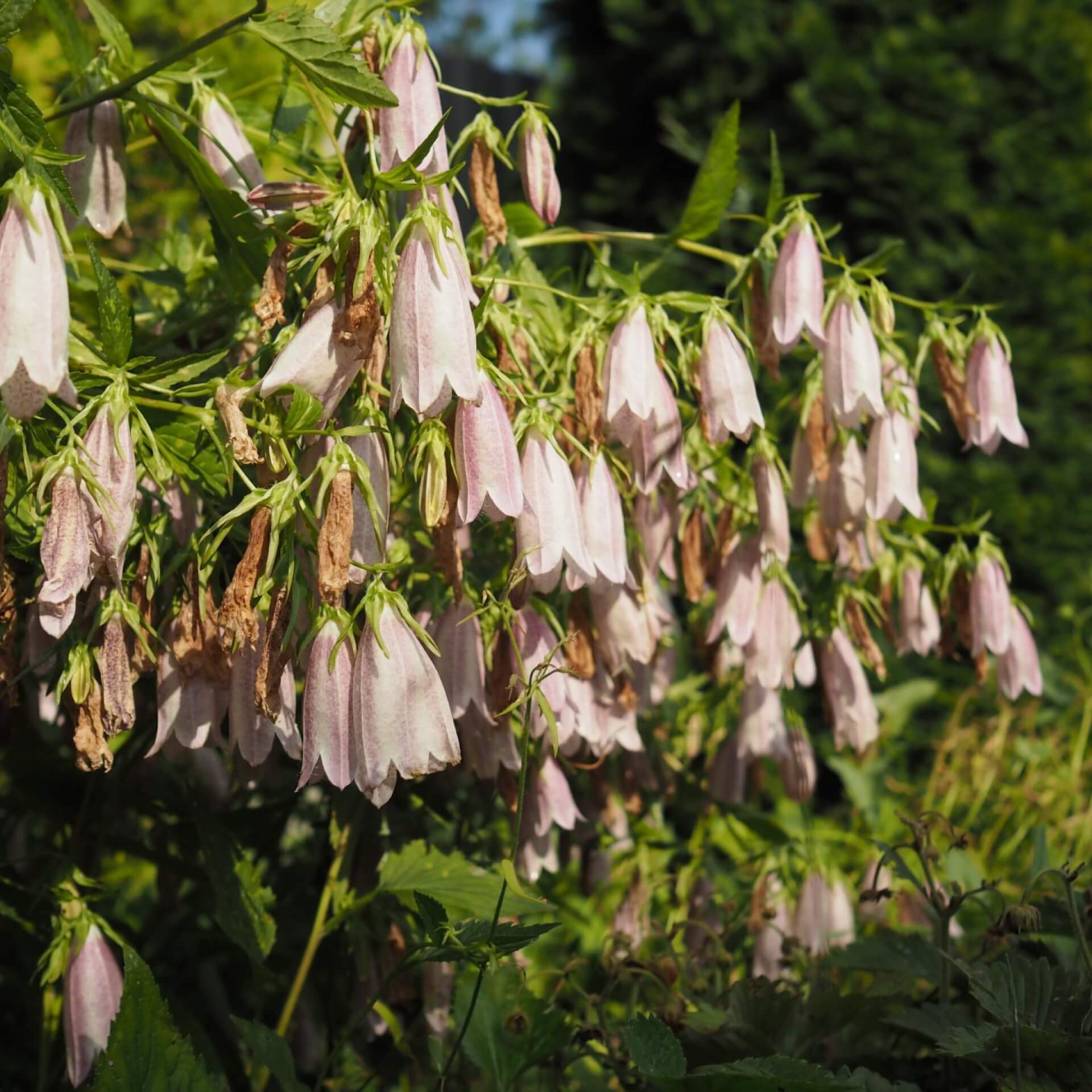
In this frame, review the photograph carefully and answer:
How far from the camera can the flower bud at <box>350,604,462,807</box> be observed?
90cm

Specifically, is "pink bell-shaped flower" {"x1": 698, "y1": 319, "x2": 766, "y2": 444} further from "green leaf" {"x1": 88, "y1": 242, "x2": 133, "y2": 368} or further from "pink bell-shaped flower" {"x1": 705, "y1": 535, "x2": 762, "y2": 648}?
"green leaf" {"x1": 88, "y1": 242, "x2": 133, "y2": 368}

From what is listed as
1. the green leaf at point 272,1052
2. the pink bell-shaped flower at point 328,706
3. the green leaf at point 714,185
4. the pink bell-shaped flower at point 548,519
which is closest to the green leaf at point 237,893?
the green leaf at point 272,1052

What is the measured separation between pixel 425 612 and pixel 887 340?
0.57 meters

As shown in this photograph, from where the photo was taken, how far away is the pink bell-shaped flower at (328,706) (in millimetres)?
920

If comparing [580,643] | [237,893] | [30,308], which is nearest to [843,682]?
[580,643]

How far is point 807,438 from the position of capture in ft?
4.35

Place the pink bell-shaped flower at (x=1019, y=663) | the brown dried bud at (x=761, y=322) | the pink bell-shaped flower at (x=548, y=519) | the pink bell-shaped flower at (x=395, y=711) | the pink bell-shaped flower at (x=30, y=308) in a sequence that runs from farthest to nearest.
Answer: the pink bell-shaped flower at (x=1019, y=663)
the brown dried bud at (x=761, y=322)
the pink bell-shaped flower at (x=548, y=519)
the pink bell-shaped flower at (x=395, y=711)
the pink bell-shaped flower at (x=30, y=308)

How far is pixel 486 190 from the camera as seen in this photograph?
3.83 feet

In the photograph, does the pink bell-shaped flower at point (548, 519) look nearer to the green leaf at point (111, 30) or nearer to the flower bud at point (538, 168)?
the flower bud at point (538, 168)

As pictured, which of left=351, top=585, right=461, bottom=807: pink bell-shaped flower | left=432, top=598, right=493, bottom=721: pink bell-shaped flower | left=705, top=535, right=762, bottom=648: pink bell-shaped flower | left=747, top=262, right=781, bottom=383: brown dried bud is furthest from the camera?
left=705, top=535, right=762, bottom=648: pink bell-shaped flower

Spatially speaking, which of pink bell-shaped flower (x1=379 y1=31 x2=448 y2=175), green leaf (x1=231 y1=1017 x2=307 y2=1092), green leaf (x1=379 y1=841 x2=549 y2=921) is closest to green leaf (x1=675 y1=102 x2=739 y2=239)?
pink bell-shaped flower (x1=379 y1=31 x2=448 y2=175)

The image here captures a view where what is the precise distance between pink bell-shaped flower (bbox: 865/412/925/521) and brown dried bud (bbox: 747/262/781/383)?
0.40 feet

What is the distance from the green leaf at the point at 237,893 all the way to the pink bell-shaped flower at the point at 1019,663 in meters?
0.88

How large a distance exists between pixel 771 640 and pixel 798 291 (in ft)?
1.35
